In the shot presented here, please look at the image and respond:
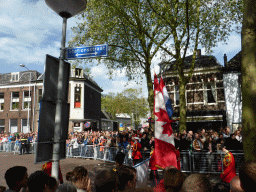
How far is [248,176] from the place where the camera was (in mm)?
1738

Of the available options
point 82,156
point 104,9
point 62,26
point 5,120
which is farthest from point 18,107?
point 62,26

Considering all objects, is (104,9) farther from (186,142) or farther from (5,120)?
(5,120)

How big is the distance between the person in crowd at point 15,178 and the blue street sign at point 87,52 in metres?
1.89

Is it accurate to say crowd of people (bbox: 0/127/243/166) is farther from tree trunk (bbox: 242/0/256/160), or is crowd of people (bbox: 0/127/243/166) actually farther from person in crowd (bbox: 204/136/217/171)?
tree trunk (bbox: 242/0/256/160)

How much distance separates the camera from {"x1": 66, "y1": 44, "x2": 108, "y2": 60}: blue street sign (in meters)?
3.72

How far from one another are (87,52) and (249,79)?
120 inches

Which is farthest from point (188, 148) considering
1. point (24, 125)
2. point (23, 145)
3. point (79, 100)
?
point (24, 125)

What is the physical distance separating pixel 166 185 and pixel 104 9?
1387cm

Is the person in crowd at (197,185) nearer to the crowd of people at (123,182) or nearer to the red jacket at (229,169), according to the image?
the crowd of people at (123,182)

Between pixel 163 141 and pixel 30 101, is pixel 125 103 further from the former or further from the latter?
pixel 163 141

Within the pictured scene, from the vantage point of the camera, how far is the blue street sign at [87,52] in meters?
3.72

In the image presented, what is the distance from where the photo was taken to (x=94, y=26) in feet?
50.1

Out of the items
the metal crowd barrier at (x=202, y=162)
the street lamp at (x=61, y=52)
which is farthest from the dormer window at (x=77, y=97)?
the street lamp at (x=61, y=52)

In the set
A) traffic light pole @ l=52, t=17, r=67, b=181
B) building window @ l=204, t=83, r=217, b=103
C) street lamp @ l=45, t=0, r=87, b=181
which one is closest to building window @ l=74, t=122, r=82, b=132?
building window @ l=204, t=83, r=217, b=103
